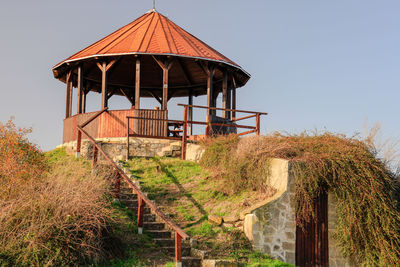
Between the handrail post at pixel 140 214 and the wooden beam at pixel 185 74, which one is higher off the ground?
the wooden beam at pixel 185 74

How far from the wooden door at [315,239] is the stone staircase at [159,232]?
2670 mm

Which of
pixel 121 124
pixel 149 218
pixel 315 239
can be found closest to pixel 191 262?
pixel 149 218

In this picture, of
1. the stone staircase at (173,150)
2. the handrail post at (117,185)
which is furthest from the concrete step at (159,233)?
the stone staircase at (173,150)

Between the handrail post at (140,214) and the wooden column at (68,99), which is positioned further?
the wooden column at (68,99)

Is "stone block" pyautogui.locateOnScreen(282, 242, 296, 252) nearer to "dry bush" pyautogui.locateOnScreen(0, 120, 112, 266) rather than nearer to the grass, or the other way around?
the grass

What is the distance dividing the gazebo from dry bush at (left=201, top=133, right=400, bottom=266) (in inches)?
171

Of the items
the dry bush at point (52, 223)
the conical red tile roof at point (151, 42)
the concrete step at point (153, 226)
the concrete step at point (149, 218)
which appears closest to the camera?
the dry bush at point (52, 223)

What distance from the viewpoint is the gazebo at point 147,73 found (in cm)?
1711

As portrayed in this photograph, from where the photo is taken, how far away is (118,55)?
17.3 meters

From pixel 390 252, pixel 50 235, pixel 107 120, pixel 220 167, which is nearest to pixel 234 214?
pixel 220 167

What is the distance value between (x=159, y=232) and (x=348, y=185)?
4466 millimetres

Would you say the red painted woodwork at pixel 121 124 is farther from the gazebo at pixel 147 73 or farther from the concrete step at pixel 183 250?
the concrete step at pixel 183 250

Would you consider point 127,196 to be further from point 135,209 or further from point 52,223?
point 52,223

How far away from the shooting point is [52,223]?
7.98 meters
